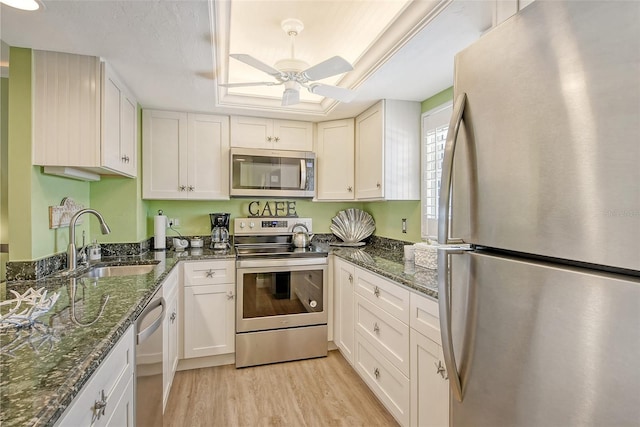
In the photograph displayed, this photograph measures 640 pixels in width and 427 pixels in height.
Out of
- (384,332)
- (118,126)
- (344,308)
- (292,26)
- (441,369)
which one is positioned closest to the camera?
(441,369)

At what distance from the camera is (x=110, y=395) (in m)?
1.00

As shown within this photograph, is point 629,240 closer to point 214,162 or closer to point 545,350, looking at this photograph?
point 545,350

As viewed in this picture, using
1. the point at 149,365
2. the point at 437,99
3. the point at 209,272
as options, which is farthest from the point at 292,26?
the point at 149,365

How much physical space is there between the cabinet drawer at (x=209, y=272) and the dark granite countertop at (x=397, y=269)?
0.89 m

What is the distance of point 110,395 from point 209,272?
1.56 m

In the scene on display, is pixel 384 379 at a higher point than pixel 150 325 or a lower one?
lower

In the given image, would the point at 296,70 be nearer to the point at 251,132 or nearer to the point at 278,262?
the point at 251,132

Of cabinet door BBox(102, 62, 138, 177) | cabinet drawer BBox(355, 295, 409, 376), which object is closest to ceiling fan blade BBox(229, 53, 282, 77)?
cabinet door BBox(102, 62, 138, 177)

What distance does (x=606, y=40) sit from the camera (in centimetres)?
58

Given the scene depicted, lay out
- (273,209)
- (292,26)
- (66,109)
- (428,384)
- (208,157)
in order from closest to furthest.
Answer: (428,384) < (66,109) < (292,26) < (208,157) < (273,209)

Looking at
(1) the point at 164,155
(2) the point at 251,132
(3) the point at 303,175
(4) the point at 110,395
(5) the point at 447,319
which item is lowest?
(4) the point at 110,395

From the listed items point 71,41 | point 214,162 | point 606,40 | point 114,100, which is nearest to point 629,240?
point 606,40

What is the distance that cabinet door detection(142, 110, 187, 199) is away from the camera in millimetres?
2783

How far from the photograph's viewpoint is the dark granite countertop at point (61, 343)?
0.67 meters
